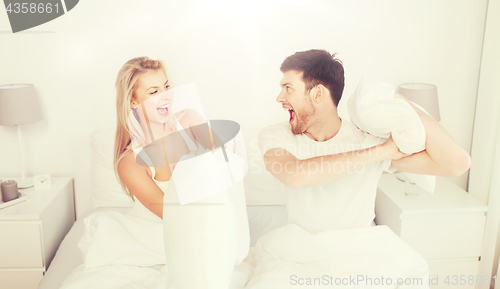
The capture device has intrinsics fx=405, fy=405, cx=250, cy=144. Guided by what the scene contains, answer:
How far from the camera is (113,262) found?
143 cm

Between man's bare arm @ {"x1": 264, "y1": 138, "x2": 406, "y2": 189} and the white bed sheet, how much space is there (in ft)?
2.14

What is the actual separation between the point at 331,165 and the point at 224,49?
1190mm

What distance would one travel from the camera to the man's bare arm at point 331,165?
1175 mm

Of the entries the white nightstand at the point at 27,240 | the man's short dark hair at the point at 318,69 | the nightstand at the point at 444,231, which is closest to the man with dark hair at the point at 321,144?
the man's short dark hair at the point at 318,69

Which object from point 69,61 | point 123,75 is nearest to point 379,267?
point 123,75

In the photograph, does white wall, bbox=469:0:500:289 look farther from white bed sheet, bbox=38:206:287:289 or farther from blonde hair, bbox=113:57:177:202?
blonde hair, bbox=113:57:177:202

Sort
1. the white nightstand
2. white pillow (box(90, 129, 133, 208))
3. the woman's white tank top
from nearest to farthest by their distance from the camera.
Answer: the woman's white tank top → the white nightstand → white pillow (box(90, 129, 133, 208))

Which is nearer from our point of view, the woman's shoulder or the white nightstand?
the woman's shoulder

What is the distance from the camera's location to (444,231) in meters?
1.87

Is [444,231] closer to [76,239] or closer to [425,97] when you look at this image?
[425,97]

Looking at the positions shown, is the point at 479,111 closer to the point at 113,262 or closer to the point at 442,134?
the point at 442,134

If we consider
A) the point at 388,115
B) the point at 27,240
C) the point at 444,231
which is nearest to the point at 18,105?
the point at 27,240

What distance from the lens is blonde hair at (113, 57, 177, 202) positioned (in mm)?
1464

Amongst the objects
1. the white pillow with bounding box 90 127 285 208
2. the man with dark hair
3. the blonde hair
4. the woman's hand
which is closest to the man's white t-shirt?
the man with dark hair
